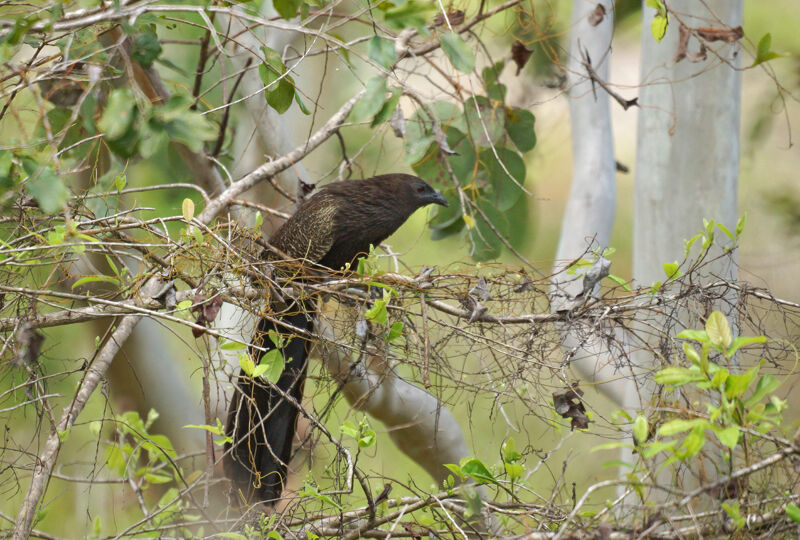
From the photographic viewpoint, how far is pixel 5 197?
1.37 meters

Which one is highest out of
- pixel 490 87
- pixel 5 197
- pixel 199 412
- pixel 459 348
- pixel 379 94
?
pixel 490 87

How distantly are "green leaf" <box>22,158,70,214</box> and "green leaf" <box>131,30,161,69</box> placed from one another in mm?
1038

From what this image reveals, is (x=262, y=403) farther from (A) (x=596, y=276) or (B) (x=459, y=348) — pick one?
(A) (x=596, y=276)

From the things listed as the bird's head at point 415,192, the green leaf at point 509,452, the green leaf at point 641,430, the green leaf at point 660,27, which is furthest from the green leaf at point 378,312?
the bird's head at point 415,192

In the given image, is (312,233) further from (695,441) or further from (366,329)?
(695,441)

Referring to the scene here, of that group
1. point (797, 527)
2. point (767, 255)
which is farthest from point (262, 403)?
point (767, 255)

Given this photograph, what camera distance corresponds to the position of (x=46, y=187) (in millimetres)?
1146

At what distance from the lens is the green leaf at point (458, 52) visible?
149 cm

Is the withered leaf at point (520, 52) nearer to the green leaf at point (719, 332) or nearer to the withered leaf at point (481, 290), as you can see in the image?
the withered leaf at point (481, 290)

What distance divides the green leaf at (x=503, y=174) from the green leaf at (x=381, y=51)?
1988 mm

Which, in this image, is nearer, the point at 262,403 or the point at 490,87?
the point at 262,403

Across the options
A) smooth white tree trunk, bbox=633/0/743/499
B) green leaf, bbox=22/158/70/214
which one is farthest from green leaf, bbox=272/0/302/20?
smooth white tree trunk, bbox=633/0/743/499

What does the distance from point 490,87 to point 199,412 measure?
206 cm

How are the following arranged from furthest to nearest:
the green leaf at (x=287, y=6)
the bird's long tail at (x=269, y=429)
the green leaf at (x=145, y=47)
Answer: the bird's long tail at (x=269, y=429) < the green leaf at (x=145, y=47) < the green leaf at (x=287, y=6)
